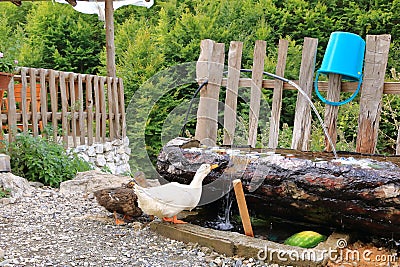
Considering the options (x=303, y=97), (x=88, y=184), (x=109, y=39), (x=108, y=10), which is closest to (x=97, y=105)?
(x=109, y=39)

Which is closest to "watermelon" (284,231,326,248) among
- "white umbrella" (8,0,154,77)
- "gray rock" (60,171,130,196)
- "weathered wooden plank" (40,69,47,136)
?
"gray rock" (60,171,130,196)

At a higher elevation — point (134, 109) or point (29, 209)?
point (134, 109)

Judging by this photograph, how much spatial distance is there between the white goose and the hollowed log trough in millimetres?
122

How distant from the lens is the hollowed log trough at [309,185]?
2.34 metres

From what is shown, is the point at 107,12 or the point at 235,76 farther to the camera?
the point at 107,12

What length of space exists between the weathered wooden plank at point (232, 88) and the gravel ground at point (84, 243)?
4.64ft

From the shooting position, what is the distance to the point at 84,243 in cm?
280

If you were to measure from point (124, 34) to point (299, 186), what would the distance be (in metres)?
8.04

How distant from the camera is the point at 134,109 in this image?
724 cm

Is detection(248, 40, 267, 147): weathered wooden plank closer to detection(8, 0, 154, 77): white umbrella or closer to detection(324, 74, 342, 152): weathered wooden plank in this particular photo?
detection(324, 74, 342, 152): weathered wooden plank

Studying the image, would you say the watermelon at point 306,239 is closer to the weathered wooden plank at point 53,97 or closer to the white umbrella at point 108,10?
the weathered wooden plank at point 53,97

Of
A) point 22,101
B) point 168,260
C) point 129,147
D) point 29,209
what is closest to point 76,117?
point 22,101

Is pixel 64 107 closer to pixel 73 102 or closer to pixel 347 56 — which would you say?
pixel 73 102

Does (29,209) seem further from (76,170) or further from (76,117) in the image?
(76,117)
